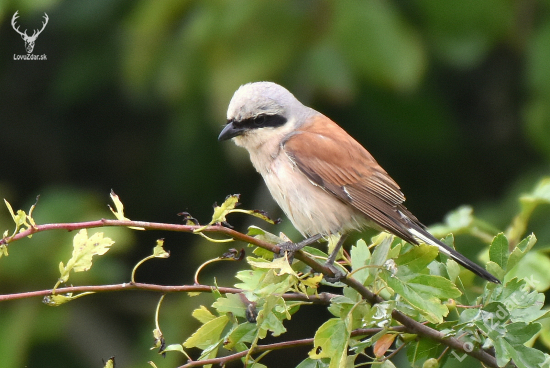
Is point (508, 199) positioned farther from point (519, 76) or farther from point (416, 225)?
point (416, 225)

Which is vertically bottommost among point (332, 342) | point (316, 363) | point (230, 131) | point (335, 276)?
point (316, 363)

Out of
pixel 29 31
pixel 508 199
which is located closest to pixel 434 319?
pixel 508 199

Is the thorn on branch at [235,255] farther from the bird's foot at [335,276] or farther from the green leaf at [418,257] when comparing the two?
the green leaf at [418,257]

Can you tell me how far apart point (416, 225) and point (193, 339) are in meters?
1.01

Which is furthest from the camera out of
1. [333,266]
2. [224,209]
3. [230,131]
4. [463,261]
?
[230,131]

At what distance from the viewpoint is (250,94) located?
2705mm

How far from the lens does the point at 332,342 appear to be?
4.99ft

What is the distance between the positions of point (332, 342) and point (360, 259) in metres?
0.33

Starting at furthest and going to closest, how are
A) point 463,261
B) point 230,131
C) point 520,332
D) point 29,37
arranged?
point 29,37
point 230,131
point 463,261
point 520,332

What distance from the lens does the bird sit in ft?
8.09

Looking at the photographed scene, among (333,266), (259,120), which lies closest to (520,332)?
(333,266)

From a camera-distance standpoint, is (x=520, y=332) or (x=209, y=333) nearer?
(x=520, y=332)

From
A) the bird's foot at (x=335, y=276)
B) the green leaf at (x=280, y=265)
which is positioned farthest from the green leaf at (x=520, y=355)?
the green leaf at (x=280, y=265)

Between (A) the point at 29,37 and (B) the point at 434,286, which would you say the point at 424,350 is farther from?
(A) the point at 29,37
